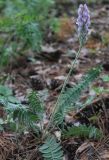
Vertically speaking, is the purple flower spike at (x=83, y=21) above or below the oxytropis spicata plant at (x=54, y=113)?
above

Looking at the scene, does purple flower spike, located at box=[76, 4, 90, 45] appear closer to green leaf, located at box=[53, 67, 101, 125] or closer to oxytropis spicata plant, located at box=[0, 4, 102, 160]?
oxytropis spicata plant, located at box=[0, 4, 102, 160]

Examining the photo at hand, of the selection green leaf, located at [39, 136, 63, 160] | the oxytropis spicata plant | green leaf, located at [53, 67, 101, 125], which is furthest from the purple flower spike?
green leaf, located at [39, 136, 63, 160]

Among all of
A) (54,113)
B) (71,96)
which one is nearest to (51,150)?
(54,113)

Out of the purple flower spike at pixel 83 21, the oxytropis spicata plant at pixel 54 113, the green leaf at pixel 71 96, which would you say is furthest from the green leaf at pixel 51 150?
the purple flower spike at pixel 83 21

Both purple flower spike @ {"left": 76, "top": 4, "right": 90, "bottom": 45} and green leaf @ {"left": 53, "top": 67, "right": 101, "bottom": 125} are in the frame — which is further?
green leaf @ {"left": 53, "top": 67, "right": 101, "bottom": 125}

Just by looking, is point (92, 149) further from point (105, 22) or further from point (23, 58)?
point (105, 22)

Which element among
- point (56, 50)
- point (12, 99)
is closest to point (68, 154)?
point (12, 99)

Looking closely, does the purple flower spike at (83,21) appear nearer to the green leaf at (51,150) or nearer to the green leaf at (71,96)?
the green leaf at (71,96)
